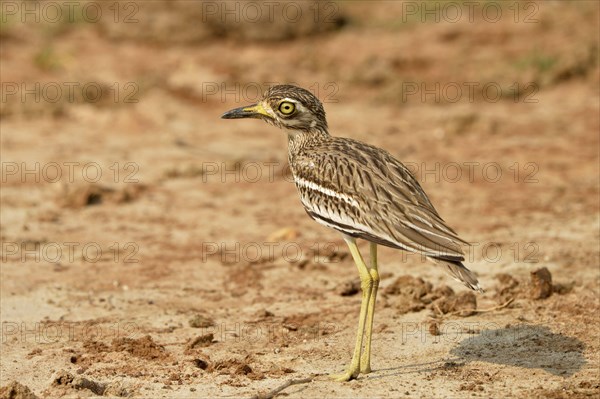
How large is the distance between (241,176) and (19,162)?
2.41 meters

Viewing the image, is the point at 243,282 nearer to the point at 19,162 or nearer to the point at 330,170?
the point at 330,170

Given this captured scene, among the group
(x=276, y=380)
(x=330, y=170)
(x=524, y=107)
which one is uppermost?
(x=524, y=107)

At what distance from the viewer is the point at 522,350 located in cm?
638

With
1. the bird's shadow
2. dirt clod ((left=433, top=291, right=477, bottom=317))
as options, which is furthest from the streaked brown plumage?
dirt clod ((left=433, top=291, right=477, bottom=317))

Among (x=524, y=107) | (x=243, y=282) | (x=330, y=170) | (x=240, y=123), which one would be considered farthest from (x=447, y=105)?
(x=330, y=170)

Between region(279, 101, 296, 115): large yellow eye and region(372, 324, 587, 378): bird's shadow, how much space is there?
1791mm

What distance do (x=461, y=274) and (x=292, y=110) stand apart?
5.77 ft

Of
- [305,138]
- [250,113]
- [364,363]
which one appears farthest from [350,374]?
[250,113]

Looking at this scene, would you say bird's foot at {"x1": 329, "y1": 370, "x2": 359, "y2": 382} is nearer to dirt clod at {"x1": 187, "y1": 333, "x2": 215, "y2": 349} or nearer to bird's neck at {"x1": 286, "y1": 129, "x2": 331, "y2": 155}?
dirt clod at {"x1": 187, "y1": 333, "x2": 215, "y2": 349}

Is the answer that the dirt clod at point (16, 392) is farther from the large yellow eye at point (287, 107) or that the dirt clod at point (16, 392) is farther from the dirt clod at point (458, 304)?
the dirt clod at point (458, 304)

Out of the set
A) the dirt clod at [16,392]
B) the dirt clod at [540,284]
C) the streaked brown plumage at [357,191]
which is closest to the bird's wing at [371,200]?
the streaked brown plumage at [357,191]

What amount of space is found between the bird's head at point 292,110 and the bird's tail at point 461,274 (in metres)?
1.50

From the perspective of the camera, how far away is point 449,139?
39.8 ft

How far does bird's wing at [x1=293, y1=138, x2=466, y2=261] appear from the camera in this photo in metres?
5.75
